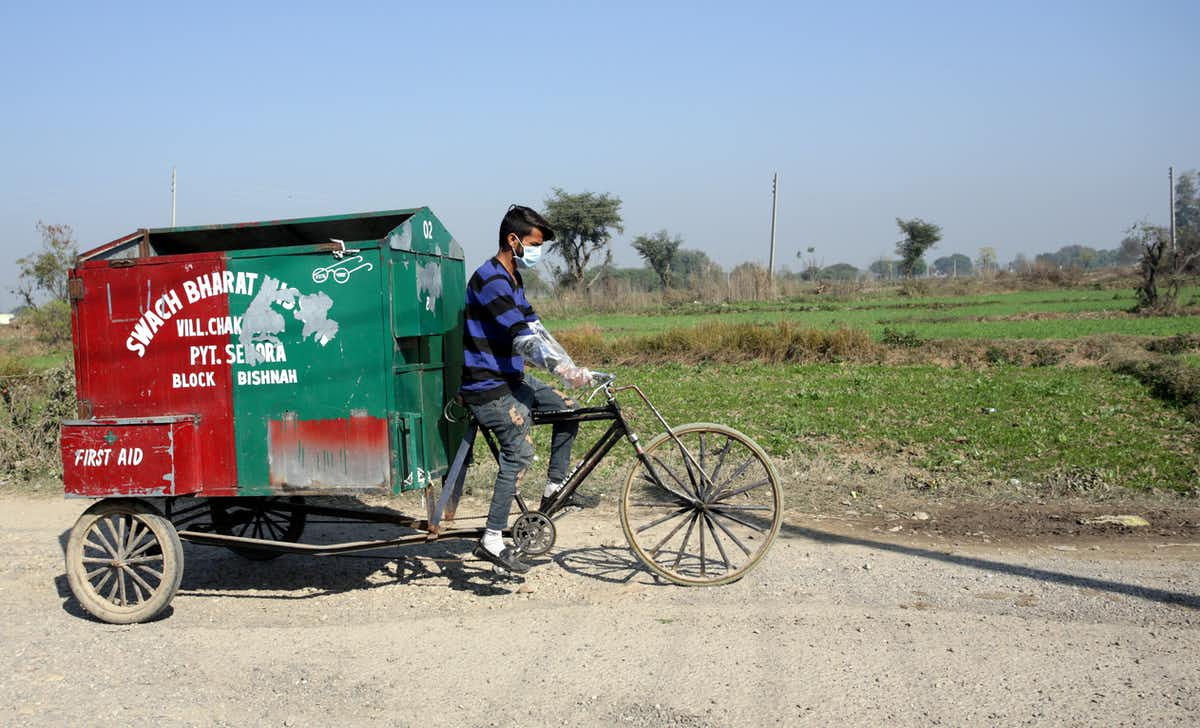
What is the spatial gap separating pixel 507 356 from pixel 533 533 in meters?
1.09

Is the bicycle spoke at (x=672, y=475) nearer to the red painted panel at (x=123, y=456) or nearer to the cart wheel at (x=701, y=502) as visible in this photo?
the cart wheel at (x=701, y=502)

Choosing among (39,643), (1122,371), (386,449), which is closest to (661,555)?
(386,449)

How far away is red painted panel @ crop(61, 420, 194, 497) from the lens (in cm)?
543

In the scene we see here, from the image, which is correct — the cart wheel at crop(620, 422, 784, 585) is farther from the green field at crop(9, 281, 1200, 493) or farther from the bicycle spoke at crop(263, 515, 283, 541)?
the green field at crop(9, 281, 1200, 493)

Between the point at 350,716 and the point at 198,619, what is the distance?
2.01 meters

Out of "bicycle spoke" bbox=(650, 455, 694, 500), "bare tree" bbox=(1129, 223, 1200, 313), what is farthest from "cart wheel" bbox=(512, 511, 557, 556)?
"bare tree" bbox=(1129, 223, 1200, 313)

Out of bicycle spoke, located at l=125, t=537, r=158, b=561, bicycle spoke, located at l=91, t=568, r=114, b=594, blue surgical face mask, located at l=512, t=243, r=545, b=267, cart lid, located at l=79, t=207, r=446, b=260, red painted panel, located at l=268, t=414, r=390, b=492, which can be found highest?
cart lid, located at l=79, t=207, r=446, b=260

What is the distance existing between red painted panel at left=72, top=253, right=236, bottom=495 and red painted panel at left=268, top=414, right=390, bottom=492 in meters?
0.30

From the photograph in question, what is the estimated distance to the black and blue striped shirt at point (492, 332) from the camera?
17.7ft

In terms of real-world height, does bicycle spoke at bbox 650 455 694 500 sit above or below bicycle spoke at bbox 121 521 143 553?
above

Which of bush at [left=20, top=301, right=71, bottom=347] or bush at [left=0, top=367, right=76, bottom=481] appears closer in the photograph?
bush at [left=0, top=367, right=76, bottom=481]

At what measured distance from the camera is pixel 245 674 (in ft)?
15.2

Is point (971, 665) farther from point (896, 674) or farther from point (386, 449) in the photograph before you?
point (386, 449)

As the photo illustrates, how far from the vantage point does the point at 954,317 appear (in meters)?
31.6
